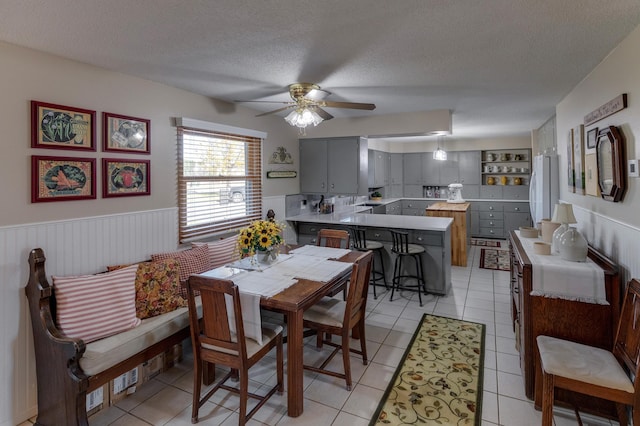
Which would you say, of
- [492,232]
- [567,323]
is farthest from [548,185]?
[492,232]

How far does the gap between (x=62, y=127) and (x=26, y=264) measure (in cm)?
97

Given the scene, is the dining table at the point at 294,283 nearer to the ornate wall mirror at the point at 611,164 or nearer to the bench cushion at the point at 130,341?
the bench cushion at the point at 130,341

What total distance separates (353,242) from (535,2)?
10.7 feet

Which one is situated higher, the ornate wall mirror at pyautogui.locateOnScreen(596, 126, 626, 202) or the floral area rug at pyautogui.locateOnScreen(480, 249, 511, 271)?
the ornate wall mirror at pyautogui.locateOnScreen(596, 126, 626, 202)

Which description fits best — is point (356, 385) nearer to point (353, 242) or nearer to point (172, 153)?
point (353, 242)

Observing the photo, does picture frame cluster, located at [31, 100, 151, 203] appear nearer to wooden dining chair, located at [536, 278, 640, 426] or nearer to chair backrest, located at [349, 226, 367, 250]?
chair backrest, located at [349, 226, 367, 250]

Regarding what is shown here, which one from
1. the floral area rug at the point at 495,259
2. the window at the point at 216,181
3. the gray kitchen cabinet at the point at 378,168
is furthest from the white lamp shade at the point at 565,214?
the gray kitchen cabinet at the point at 378,168

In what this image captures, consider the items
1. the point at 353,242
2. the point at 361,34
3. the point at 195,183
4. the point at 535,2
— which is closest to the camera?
the point at 535,2

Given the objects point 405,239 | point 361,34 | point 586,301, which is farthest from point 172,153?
point 586,301

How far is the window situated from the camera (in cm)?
346

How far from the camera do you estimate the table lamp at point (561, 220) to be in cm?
241

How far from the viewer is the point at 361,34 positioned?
2.05m

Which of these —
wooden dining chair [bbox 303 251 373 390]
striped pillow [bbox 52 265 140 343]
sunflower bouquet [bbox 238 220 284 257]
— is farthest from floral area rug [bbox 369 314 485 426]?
striped pillow [bbox 52 265 140 343]

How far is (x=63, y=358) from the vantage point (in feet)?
6.55
